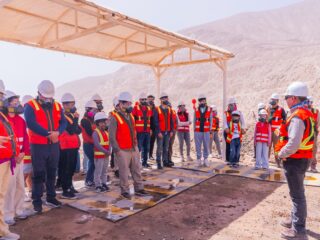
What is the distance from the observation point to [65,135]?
5352mm

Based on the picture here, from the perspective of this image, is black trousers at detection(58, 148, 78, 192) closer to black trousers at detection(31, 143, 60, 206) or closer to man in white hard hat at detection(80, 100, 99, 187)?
man in white hard hat at detection(80, 100, 99, 187)

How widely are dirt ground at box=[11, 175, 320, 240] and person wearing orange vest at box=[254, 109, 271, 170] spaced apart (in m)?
2.14

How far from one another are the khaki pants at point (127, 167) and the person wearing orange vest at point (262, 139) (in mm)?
3943

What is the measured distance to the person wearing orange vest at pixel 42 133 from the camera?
14.4ft

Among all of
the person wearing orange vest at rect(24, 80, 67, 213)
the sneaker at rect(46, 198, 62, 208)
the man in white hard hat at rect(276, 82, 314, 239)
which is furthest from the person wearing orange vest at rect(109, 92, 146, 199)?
the man in white hard hat at rect(276, 82, 314, 239)

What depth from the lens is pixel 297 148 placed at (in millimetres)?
3605

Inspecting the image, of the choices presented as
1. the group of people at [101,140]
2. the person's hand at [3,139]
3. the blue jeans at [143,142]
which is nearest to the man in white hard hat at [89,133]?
the group of people at [101,140]

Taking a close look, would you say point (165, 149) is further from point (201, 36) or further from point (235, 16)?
point (235, 16)

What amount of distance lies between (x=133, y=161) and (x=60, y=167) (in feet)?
4.89

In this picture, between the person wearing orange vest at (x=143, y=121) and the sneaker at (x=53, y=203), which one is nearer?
the sneaker at (x=53, y=203)

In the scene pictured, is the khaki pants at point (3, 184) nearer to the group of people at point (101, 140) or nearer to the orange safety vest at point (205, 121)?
the group of people at point (101, 140)

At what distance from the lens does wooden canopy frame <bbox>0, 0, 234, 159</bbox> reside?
600 centimetres

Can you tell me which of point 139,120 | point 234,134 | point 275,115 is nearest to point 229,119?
point 234,134

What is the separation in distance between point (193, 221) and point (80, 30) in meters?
6.31
